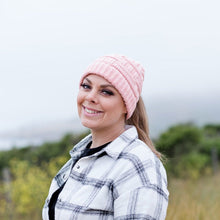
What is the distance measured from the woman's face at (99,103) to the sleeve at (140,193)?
0.83ft

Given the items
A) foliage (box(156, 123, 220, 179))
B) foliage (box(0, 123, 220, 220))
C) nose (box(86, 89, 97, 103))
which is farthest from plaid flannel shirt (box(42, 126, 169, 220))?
foliage (box(156, 123, 220, 179))

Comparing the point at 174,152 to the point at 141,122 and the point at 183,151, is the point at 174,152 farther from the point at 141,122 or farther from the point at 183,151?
the point at 141,122

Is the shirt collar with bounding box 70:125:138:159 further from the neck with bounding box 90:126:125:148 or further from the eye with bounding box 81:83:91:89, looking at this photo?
the eye with bounding box 81:83:91:89

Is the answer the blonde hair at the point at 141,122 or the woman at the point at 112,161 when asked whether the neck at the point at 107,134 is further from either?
the blonde hair at the point at 141,122

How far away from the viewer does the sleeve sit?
172cm

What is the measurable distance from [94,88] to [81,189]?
0.46m

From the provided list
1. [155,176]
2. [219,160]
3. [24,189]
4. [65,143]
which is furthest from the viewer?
[219,160]

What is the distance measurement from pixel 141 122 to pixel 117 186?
524 millimetres

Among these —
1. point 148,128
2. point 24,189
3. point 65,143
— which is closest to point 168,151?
point 65,143

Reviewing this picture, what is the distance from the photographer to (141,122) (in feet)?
7.27

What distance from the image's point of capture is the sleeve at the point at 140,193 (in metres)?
1.72

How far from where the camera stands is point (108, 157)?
1.93 metres

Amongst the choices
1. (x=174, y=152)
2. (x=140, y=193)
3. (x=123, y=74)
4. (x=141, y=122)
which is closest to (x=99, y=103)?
(x=123, y=74)

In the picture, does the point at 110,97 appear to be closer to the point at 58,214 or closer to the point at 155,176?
the point at 155,176
